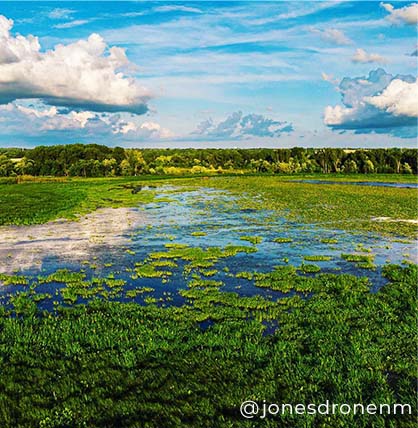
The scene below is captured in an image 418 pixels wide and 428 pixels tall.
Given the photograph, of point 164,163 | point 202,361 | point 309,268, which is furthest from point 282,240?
point 164,163

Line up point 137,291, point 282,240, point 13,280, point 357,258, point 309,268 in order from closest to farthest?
point 137,291, point 13,280, point 309,268, point 357,258, point 282,240

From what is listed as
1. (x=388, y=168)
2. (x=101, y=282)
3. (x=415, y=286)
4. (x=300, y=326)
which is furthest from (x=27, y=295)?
(x=388, y=168)

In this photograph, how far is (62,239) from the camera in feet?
93.0

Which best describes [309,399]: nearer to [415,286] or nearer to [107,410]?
[107,410]

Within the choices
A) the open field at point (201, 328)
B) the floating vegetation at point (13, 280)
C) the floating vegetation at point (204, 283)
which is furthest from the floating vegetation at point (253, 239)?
the floating vegetation at point (13, 280)

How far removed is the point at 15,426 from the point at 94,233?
2267 centimetres

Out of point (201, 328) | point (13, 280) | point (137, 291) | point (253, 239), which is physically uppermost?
point (13, 280)

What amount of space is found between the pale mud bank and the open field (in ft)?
0.68

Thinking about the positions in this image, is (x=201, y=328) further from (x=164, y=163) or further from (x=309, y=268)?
(x=164, y=163)

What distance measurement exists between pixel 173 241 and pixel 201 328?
1466 cm

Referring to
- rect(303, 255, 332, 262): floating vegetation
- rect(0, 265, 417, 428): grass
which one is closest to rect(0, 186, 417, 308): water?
rect(303, 255, 332, 262): floating vegetation

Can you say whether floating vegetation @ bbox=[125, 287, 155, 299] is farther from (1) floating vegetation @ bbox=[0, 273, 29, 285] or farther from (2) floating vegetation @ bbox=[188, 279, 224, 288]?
(1) floating vegetation @ bbox=[0, 273, 29, 285]

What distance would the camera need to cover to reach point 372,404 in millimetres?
8867

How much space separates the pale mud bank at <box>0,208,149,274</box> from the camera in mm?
22984
